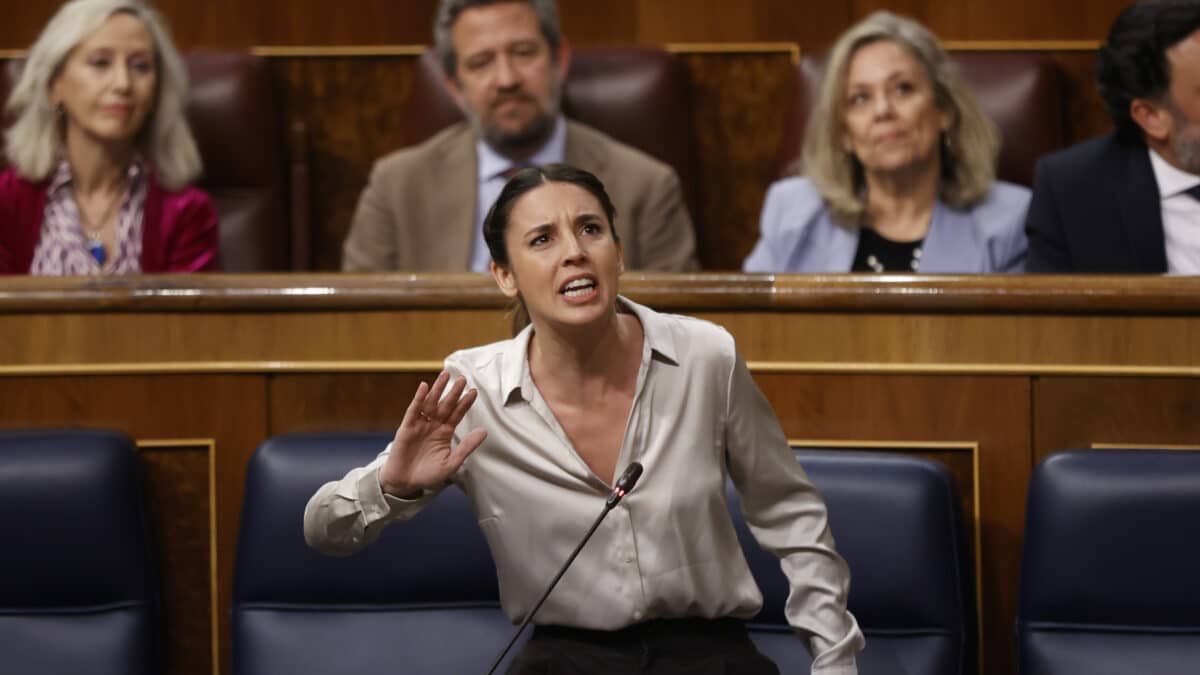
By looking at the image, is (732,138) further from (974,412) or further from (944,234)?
(974,412)

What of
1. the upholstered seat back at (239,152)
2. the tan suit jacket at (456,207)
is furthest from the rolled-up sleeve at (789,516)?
the upholstered seat back at (239,152)

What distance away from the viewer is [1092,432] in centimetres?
87

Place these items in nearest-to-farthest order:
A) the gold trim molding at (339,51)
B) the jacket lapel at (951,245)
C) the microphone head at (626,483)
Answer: the microphone head at (626,483), the jacket lapel at (951,245), the gold trim molding at (339,51)

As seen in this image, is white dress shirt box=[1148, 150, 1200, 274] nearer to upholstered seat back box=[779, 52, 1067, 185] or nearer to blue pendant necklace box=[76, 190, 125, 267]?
upholstered seat back box=[779, 52, 1067, 185]

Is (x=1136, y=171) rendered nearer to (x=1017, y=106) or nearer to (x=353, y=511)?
(x=1017, y=106)

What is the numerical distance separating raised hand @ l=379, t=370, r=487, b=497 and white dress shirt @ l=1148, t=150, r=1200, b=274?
1.83 ft

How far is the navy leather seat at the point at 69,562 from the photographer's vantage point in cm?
86

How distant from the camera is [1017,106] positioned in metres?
1.28

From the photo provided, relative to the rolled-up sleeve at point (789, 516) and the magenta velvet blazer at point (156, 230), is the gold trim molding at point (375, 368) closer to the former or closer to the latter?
the rolled-up sleeve at point (789, 516)

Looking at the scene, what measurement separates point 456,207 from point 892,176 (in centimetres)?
33

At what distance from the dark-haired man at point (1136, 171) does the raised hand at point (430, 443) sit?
0.53m

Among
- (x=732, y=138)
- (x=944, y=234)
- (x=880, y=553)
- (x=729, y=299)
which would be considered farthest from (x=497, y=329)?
(x=732, y=138)

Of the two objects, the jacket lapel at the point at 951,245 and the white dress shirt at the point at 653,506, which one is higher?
the jacket lapel at the point at 951,245

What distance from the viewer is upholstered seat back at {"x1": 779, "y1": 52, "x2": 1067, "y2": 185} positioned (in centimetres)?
127
